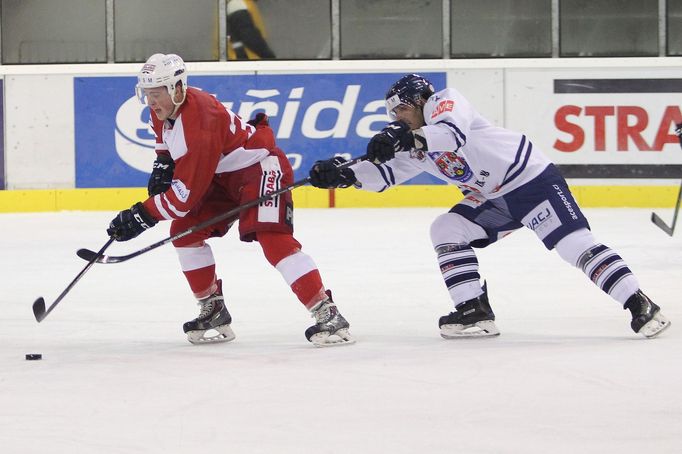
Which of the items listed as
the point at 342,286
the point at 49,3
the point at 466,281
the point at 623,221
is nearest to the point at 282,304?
the point at 342,286

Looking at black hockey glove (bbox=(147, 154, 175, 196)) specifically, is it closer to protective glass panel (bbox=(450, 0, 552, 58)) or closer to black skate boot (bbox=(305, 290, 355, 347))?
black skate boot (bbox=(305, 290, 355, 347))

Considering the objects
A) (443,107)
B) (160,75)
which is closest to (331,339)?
(443,107)

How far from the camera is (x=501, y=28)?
33.3ft

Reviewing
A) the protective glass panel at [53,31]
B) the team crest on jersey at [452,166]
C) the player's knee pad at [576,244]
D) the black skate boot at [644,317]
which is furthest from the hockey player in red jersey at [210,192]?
the protective glass panel at [53,31]

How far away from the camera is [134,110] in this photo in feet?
31.2

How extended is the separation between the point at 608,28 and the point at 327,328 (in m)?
6.99

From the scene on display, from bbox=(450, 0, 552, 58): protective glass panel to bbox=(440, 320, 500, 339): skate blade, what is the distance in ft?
21.0

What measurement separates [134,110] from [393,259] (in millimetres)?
3877

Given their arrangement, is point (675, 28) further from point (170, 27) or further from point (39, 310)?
point (39, 310)

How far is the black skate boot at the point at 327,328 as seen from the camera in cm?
376

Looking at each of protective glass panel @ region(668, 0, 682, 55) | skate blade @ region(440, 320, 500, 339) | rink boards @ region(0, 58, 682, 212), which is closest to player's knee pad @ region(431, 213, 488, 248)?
skate blade @ region(440, 320, 500, 339)

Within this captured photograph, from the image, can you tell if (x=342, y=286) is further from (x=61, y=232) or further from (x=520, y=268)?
(x=61, y=232)

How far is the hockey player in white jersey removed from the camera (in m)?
3.73

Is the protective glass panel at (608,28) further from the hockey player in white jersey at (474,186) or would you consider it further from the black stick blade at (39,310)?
the black stick blade at (39,310)
